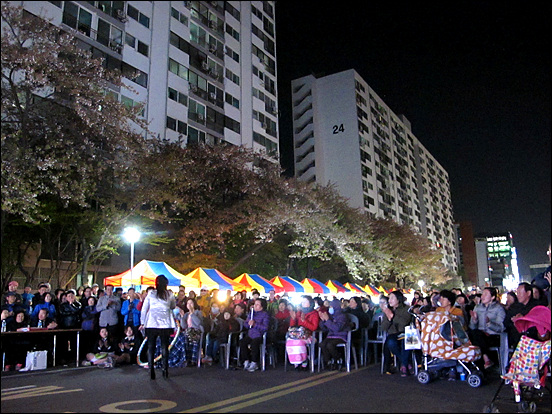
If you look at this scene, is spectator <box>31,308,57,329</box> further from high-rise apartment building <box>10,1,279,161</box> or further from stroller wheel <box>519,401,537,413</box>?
high-rise apartment building <box>10,1,279,161</box>

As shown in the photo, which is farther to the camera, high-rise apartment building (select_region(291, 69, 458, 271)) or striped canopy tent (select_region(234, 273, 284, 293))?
high-rise apartment building (select_region(291, 69, 458, 271))

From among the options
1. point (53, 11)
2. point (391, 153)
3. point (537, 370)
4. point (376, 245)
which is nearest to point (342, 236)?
point (376, 245)

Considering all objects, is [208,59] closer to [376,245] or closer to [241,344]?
[376,245]

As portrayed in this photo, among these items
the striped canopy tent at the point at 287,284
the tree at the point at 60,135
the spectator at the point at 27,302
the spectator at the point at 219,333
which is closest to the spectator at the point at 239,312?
the spectator at the point at 219,333

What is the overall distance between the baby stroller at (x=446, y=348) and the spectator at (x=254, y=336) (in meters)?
3.66

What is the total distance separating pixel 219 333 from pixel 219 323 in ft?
0.97

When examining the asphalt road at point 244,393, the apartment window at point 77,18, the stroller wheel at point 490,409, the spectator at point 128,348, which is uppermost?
the apartment window at point 77,18

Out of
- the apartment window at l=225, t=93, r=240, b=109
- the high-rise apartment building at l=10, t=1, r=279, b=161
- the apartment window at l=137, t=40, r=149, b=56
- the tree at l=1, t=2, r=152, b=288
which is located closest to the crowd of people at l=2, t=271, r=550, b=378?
the tree at l=1, t=2, r=152, b=288

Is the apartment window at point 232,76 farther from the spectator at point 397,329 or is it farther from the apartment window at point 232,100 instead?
the spectator at point 397,329

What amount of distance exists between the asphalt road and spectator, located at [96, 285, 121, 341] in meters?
2.02

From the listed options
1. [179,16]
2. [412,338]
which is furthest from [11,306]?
[179,16]

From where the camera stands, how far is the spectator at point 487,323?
8.65 meters

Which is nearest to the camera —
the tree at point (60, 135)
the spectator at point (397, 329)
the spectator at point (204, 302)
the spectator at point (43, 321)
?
the spectator at point (397, 329)

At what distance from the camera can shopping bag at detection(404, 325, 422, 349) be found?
8.50m
